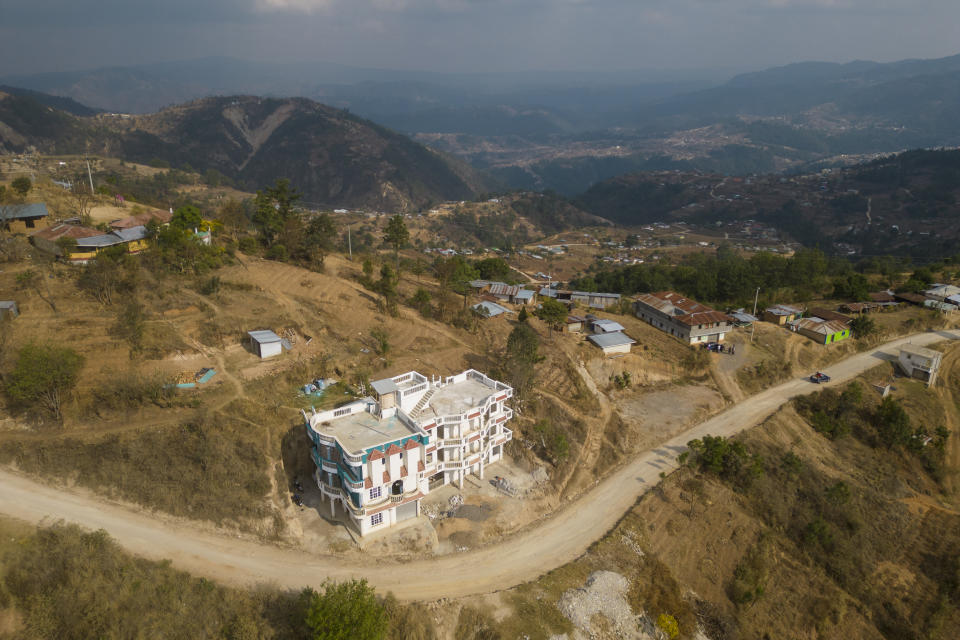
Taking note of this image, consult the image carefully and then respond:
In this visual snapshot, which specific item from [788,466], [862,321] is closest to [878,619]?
[788,466]

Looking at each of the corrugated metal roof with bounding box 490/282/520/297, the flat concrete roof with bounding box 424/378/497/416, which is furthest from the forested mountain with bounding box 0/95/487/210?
the flat concrete roof with bounding box 424/378/497/416

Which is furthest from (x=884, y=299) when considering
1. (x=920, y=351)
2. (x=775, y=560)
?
(x=775, y=560)

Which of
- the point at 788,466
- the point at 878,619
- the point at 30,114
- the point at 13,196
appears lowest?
the point at 878,619

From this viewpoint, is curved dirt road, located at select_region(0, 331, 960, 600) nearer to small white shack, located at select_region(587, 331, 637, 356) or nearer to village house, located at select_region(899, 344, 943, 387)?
small white shack, located at select_region(587, 331, 637, 356)

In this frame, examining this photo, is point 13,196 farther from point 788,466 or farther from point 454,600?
point 788,466

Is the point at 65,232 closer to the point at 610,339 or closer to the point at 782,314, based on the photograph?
the point at 610,339

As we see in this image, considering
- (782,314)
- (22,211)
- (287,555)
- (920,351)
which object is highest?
(22,211)

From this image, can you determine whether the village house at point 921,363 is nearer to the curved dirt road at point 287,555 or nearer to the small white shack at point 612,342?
the small white shack at point 612,342
